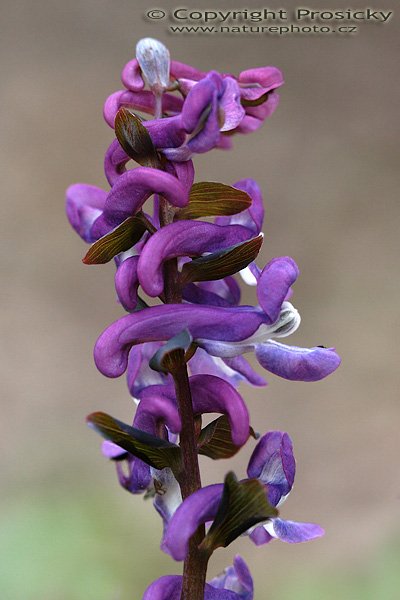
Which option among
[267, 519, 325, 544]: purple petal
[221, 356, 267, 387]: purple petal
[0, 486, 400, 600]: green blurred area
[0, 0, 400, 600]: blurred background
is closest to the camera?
[267, 519, 325, 544]: purple petal

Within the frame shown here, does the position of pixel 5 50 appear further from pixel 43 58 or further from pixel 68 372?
pixel 68 372

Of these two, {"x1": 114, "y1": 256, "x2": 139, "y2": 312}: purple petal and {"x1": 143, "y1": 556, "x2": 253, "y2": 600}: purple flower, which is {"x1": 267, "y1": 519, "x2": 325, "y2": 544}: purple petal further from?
{"x1": 114, "y1": 256, "x2": 139, "y2": 312}: purple petal

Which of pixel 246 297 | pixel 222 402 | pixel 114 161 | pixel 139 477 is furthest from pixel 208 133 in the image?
pixel 246 297

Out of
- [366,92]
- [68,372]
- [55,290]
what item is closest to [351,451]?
[68,372]

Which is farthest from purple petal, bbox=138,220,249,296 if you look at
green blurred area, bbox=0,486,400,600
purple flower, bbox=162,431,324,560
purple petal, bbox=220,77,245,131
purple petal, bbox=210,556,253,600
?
green blurred area, bbox=0,486,400,600

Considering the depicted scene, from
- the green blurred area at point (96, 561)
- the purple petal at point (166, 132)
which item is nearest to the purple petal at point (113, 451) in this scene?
the purple petal at point (166, 132)

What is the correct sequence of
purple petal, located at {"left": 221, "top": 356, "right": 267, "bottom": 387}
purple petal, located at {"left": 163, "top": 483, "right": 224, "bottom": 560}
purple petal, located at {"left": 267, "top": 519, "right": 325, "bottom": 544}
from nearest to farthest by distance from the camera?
purple petal, located at {"left": 163, "top": 483, "right": 224, "bottom": 560} → purple petal, located at {"left": 267, "top": 519, "right": 325, "bottom": 544} → purple petal, located at {"left": 221, "top": 356, "right": 267, "bottom": 387}
